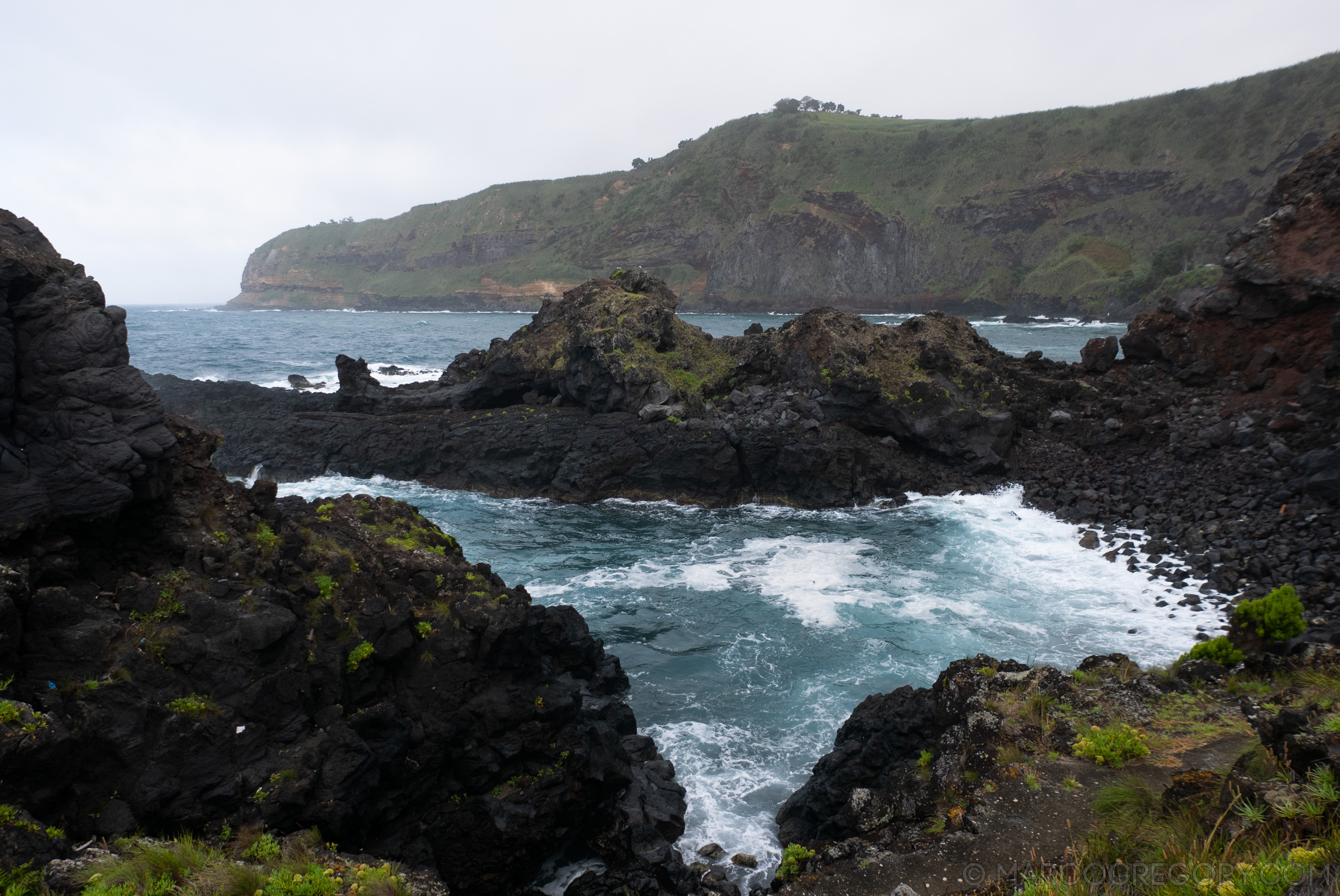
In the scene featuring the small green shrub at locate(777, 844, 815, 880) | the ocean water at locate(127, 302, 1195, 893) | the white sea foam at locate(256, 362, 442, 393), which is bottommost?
the ocean water at locate(127, 302, 1195, 893)

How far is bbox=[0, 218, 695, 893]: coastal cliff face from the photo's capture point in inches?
273

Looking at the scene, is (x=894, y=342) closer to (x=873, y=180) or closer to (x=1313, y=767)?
(x=1313, y=767)

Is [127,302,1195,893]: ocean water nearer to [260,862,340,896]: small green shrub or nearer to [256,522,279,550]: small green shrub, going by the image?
[260,862,340,896]: small green shrub

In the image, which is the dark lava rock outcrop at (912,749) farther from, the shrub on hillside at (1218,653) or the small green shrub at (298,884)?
the small green shrub at (298,884)

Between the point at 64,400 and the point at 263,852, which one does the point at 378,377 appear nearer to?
the point at 64,400

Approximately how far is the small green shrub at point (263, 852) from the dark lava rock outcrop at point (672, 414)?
18836 mm

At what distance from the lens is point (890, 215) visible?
117 metres

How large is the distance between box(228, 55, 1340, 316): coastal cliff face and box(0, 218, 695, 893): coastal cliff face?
61.6m

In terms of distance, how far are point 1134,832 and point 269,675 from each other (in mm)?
8806

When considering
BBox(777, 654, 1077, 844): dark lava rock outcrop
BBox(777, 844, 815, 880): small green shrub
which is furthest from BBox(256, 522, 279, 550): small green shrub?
BBox(777, 654, 1077, 844): dark lava rock outcrop

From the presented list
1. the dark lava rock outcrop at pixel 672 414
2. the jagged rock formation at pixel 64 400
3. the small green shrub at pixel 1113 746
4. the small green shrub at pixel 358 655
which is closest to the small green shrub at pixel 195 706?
the small green shrub at pixel 358 655

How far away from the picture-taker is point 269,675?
26.3 ft

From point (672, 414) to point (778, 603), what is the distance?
11.6 meters

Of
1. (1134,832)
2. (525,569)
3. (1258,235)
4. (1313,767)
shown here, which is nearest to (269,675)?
(1134,832)
